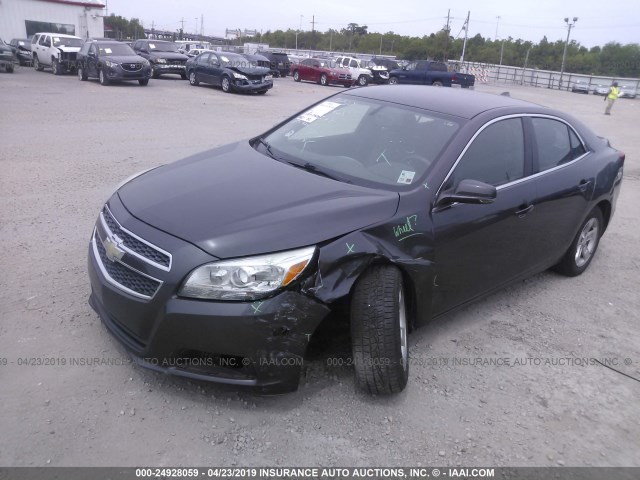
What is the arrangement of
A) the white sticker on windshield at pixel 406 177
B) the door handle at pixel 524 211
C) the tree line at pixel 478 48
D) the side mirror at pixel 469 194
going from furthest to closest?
the tree line at pixel 478 48, the door handle at pixel 524 211, the white sticker on windshield at pixel 406 177, the side mirror at pixel 469 194

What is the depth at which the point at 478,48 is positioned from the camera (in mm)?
98875

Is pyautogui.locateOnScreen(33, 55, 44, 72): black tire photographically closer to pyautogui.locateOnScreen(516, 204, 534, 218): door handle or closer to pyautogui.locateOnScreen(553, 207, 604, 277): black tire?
pyautogui.locateOnScreen(553, 207, 604, 277): black tire

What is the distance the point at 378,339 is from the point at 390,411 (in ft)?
1.44

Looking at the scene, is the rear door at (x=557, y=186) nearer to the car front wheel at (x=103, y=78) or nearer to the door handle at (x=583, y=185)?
the door handle at (x=583, y=185)

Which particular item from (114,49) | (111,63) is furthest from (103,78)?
(114,49)

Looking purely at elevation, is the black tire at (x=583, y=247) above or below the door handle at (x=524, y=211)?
below

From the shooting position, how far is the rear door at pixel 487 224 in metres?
3.42

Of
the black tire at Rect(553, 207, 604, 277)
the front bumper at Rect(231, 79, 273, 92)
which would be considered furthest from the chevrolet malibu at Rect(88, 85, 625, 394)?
the front bumper at Rect(231, 79, 273, 92)

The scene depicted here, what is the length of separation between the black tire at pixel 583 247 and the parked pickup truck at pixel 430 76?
87.3ft

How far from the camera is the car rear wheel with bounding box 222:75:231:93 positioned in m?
22.3

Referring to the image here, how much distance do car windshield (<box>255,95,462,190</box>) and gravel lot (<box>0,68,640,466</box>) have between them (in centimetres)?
114

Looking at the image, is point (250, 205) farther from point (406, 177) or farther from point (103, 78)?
point (103, 78)

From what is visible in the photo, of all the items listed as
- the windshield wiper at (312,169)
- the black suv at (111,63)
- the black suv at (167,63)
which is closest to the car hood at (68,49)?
the black suv at (167,63)

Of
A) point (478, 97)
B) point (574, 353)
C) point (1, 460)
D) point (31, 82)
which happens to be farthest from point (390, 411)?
point (31, 82)
